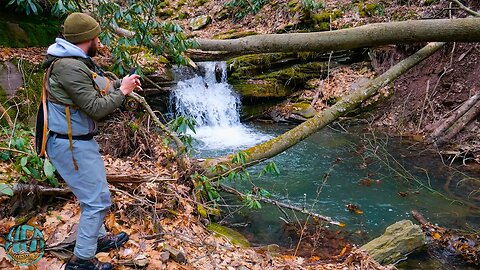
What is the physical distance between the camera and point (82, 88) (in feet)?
7.61

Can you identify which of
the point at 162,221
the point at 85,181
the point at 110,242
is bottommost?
the point at 162,221

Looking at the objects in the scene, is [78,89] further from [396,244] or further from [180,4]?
[180,4]

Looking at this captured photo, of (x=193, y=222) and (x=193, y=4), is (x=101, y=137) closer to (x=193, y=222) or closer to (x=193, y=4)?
(x=193, y=222)

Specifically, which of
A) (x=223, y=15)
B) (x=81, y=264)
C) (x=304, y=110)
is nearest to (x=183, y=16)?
(x=223, y=15)

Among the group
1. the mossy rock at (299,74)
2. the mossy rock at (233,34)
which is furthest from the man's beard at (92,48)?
the mossy rock at (233,34)

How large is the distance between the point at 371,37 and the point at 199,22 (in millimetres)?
12240

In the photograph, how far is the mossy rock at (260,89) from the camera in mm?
11727

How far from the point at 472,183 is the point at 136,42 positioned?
21.4 feet

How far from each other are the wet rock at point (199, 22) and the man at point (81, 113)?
12785 millimetres

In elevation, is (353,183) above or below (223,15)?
below

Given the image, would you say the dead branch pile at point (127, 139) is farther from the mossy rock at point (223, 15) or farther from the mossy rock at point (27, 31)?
the mossy rock at point (223, 15)

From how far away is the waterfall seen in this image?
10.6 metres

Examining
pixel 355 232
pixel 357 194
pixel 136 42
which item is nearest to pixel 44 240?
pixel 136 42

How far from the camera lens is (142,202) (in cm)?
369
